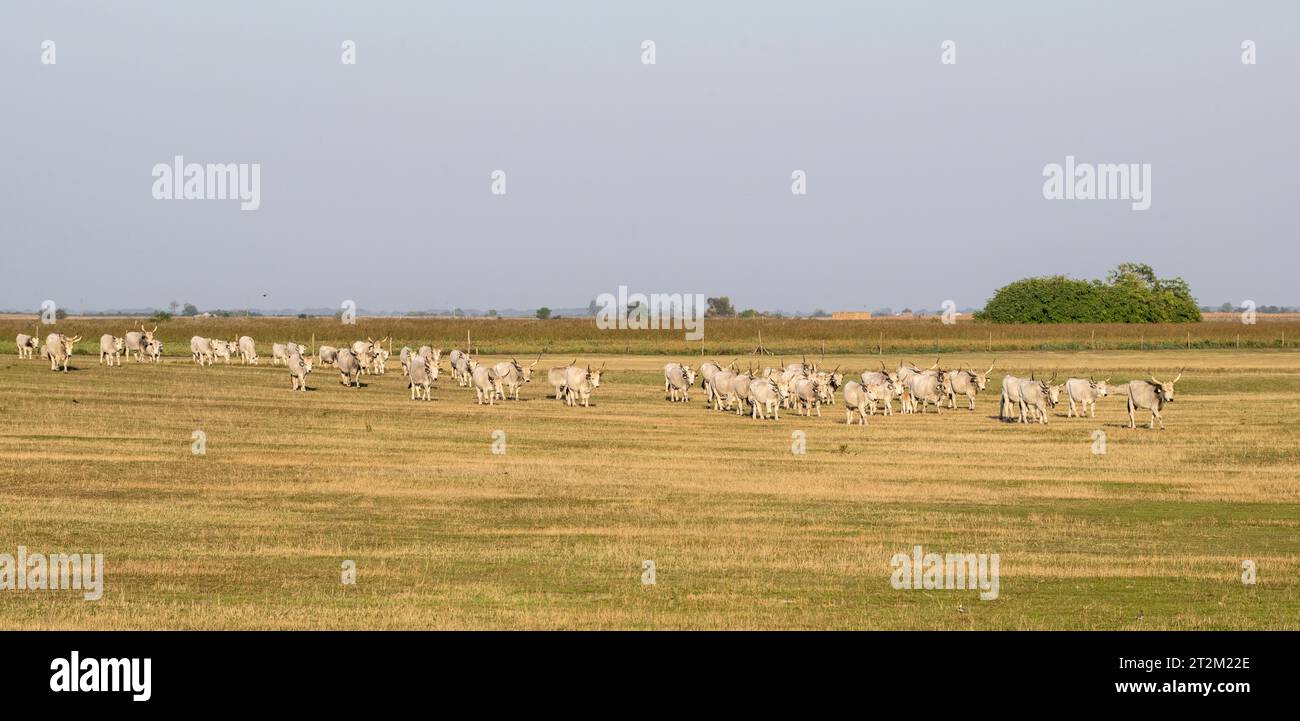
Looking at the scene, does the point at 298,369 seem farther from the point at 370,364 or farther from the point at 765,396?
the point at 765,396

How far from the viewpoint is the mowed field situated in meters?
17.4

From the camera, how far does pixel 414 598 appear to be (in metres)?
17.9

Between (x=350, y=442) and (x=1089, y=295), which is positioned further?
(x=1089, y=295)

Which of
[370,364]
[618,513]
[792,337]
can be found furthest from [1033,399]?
[792,337]

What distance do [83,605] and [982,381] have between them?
42.7 meters

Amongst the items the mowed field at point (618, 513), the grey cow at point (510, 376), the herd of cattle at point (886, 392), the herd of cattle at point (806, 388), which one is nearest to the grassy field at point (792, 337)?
the herd of cattle at point (806, 388)

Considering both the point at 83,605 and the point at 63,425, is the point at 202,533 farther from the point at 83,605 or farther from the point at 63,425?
the point at 63,425

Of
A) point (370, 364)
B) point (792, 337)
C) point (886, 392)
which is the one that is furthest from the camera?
point (792, 337)

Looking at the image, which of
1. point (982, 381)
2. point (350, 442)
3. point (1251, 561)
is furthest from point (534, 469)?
point (982, 381)

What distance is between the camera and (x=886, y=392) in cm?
4969

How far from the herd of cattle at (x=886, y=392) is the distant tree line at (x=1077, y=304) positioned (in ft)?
263

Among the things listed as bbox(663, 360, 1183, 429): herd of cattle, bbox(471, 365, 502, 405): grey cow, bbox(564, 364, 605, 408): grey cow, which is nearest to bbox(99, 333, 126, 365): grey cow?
bbox(471, 365, 502, 405): grey cow

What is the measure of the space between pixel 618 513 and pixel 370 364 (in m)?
45.5

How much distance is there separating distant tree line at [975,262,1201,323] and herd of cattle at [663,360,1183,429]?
8021cm
